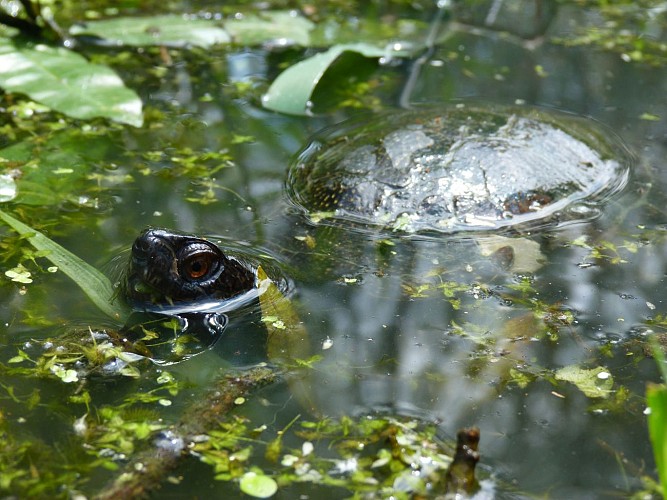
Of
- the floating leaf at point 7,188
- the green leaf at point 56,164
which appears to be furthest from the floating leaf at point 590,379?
the floating leaf at point 7,188

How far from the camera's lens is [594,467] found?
2066 mm

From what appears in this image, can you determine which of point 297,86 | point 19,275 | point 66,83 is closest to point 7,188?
point 19,275

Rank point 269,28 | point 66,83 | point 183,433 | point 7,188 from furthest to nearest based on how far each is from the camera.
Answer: point 269,28
point 66,83
point 7,188
point 183,433

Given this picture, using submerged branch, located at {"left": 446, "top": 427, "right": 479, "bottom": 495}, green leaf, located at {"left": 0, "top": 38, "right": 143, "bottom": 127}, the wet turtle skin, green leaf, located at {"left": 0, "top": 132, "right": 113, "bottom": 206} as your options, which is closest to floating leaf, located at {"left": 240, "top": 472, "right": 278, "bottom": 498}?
submerged branch, located at {"left": 446, "top": 427, "right": 479, "bottom": 495}

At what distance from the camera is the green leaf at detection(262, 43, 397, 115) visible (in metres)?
4.34

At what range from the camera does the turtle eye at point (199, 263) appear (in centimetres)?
264

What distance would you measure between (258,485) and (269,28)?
12.7 feet

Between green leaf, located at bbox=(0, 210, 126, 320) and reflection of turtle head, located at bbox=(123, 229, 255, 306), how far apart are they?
0.22 ft

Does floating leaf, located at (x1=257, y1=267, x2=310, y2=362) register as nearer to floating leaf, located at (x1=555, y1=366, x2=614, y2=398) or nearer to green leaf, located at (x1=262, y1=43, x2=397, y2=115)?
floating leaf, located at (x1=555, y1=366, x2=614, y2=398)

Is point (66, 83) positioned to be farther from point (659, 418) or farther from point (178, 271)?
point (659, 418)

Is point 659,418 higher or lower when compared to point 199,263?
higher

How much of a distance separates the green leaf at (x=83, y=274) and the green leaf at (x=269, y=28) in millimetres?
2602

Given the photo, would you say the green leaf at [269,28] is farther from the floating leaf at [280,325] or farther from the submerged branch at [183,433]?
the submerged branch at [183,433]

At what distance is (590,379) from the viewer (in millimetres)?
2400
